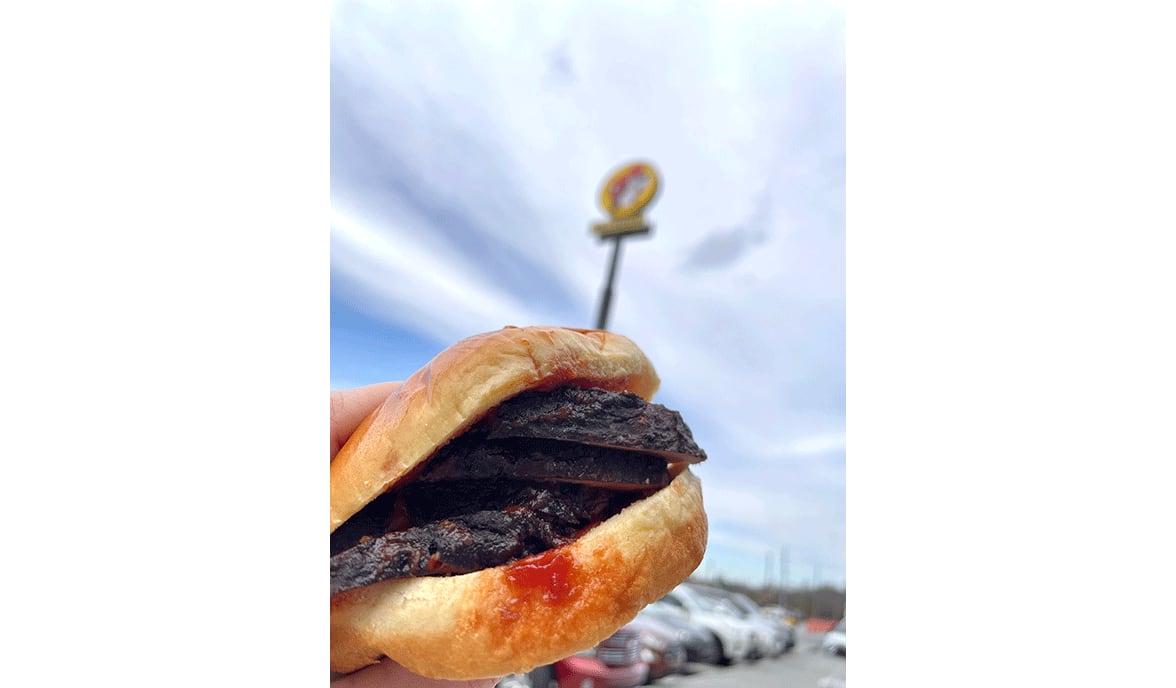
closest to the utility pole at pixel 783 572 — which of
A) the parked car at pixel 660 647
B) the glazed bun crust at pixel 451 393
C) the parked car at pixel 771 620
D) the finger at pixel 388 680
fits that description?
the parked car at pixel 771 620

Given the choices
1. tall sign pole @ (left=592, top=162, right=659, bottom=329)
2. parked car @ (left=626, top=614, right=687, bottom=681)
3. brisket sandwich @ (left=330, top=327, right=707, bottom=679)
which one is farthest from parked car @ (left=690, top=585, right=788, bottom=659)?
tall sign pole @ (left=592, top=162, right=659, bottom=329)

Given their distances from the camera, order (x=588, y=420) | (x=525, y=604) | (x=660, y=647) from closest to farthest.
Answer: (x=525, y=604)
(x=588, y=420)
(x=660, y=647)

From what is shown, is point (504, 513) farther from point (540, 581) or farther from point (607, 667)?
point (607, 667)

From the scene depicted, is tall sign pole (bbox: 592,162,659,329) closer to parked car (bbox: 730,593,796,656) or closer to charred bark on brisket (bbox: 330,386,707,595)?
charred bark on brisket (bbox: 330,386,707,595)

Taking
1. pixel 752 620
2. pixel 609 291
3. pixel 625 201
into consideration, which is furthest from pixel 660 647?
pixel 625 201
